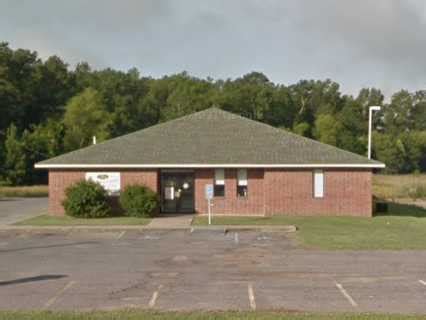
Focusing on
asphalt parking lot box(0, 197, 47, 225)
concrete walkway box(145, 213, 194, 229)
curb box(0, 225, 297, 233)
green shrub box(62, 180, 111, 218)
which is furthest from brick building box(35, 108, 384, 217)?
curb box(0, 225, 297, 233)

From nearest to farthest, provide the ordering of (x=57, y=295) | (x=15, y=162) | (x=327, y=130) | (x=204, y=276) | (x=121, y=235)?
(x=57, y=295), (x=204, y=276), (x=121, y=235), (x=15, y=162), (x=327, y=130)

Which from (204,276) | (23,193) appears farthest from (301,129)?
(204,276)

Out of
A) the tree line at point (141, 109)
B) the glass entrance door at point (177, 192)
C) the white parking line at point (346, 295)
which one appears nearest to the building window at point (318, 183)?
the glass entrance door at point (177, 192)

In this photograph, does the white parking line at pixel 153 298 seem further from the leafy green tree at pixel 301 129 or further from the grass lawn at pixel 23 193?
the leafy green tree at pixel 301 129

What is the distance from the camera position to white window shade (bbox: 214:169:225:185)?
1444 inches

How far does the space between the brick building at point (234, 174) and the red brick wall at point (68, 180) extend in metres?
0.05

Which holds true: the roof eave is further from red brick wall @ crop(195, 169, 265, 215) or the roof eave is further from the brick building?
red brick wall @ crop(195, 169, 265, 215)

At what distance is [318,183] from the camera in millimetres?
36125

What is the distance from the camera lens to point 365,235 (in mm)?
27469

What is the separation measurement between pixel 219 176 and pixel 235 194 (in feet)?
3.75

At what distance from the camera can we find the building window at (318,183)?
118ft

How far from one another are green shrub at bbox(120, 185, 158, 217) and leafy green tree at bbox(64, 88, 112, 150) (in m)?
50.1

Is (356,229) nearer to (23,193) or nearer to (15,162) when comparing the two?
(23,193)

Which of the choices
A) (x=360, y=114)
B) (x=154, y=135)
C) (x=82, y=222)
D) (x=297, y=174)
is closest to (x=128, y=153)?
(x=154, y=135)
